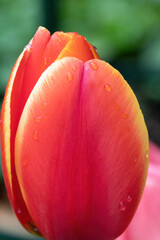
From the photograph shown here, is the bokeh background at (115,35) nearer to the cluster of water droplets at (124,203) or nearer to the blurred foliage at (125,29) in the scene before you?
the blurred foliage at (125,29)

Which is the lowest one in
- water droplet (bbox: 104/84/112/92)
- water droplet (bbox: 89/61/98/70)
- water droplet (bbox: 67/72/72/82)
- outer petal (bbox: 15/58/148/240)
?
outer petal (bbox: 15/58/148/240)

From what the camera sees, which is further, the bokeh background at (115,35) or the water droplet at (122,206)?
the bokeh background at (115,35)

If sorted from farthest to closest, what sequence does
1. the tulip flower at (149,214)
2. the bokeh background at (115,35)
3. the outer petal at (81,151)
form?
the bokeh background at (115,35)
the tulip flower at (149,214)
the outer petal at (81,151)

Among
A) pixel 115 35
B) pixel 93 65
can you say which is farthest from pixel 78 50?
pixel 115 35

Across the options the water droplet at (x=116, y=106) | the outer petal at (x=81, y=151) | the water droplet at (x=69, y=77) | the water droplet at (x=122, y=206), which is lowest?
the water droplet at (x=122, y=206)

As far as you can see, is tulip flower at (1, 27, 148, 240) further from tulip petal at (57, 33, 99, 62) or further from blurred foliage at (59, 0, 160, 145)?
blurred foliage at (59, 0, 160, 145)

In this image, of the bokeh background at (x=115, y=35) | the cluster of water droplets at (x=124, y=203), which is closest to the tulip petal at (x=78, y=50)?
the cluster of water droplets at (x=124, y=203)

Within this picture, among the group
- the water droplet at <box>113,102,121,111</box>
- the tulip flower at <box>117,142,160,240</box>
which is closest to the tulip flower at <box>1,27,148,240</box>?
the water droplet at <box>113,102,121,111</box>
